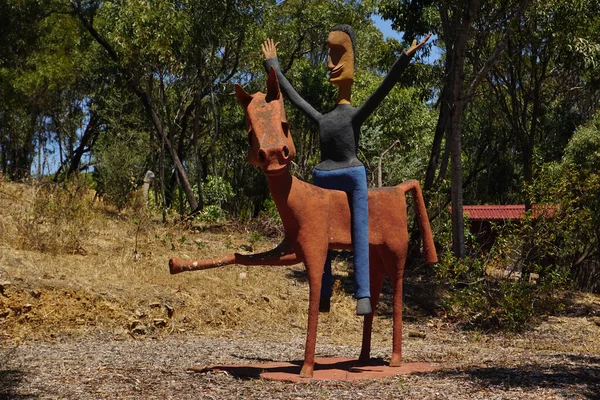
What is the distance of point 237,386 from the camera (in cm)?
596

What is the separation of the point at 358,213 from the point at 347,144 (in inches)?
27.6

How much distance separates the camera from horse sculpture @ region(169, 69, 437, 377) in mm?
6312

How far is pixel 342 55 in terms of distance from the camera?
753 cm

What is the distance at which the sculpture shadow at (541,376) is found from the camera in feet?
19.4

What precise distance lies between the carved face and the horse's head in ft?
3.84

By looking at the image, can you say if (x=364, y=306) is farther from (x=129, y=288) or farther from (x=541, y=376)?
(x=129, y=288)

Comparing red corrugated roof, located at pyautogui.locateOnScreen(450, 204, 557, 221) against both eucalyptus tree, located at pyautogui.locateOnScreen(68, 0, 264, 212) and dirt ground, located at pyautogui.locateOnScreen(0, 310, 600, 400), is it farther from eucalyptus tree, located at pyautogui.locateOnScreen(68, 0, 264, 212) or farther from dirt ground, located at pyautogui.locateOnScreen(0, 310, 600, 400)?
dirt ground, located at pyautogui.locateOnScreen(0, 310, 600, 400)

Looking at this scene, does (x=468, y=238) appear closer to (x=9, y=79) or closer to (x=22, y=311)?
A: (x=22, y=311)

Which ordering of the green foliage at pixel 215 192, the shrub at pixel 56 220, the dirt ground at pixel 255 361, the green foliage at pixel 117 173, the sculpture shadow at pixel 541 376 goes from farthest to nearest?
the green foliage at pixel 215 192 → the green foliage at pixel 117 173 → the shrub at pixel 56 220 → the sculpture shadow at pixel 541 376 → the dirt ground at pixel 255 361

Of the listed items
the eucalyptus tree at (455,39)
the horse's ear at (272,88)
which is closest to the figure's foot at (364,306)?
the horse's ear at (272,88)

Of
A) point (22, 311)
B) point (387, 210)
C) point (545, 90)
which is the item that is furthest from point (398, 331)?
point (545, 90)

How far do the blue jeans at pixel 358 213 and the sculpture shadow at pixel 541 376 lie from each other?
3.52 feet

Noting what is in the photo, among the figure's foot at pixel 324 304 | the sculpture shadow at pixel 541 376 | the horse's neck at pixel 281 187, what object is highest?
the horse's neck at pixel 281 187

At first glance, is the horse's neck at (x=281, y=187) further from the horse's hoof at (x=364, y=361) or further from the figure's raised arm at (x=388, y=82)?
the horse's hoof at (x=364, y=361)
